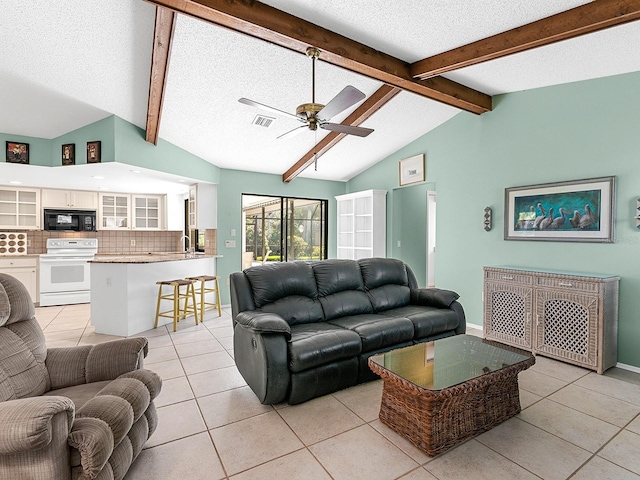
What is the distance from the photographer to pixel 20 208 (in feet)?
19.9

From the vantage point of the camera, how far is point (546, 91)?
3.78 metres

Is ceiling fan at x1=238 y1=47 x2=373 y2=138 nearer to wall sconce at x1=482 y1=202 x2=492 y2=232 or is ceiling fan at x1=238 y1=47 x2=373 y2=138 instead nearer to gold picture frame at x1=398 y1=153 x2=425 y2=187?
wall sconce at x1=482 y1=202 x2=492 y2=232

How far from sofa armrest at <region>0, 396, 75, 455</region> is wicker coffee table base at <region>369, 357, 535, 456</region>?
1715mm

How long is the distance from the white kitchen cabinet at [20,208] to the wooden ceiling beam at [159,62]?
3.76 m

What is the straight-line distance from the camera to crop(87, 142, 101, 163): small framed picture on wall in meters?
4.20

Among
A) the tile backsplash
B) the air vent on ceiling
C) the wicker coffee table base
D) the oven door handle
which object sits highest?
the air vent on ceiling

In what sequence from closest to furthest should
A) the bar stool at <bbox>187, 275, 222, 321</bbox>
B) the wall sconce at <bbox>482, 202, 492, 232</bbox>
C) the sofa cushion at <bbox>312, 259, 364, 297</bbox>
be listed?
the sofa cushion at <bbox>312, 259, 364, 297</bbox>, the wall sconce at <bbox>482, 202, 492, 232</bbox>, the bar stool at <bbox>187, 275, 222, 321</bbox>

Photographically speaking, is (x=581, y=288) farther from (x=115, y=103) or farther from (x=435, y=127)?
(x=115, y=103)

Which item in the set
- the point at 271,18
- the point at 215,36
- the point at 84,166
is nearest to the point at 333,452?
the point at 271,18

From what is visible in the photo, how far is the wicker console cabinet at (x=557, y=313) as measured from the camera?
3.10 m

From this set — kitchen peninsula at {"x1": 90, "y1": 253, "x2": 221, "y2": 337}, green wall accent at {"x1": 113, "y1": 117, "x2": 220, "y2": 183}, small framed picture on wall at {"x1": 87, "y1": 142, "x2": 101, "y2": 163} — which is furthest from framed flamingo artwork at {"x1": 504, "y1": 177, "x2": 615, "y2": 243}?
small framed picture on wall at {"x1": 87, "y1": 142, "x2": 101, "y2": 163}

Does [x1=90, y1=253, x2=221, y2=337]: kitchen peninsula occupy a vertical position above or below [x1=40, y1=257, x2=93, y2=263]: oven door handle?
below

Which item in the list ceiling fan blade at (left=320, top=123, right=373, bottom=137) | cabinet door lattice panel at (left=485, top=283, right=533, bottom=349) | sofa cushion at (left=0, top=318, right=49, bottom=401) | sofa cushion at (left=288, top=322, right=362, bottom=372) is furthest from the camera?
cabinet door lattice panel at (left=485, top=283, right=533, bottom=349)

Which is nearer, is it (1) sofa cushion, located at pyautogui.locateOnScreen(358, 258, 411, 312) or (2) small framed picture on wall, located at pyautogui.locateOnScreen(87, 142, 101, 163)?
(1) sofa cushion, located at pyautogui.locateOnScreen(358, 258, 411, 312)
